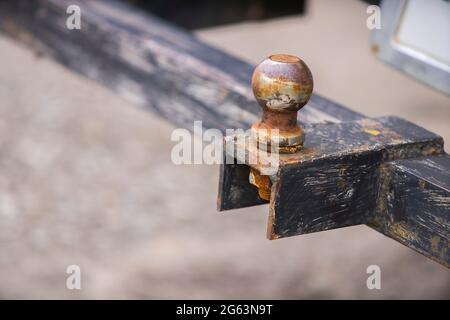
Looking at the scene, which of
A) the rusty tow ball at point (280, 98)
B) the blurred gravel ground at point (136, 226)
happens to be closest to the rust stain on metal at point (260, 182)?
the rusty tow ball at point (280, 98)

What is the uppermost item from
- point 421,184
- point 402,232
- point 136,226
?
point 421,184

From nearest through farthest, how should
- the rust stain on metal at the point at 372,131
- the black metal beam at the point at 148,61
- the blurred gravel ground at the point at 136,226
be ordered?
the rust stain on metal at the point at 372,131
the black metal beam at the point at 148,61
the blurred gravel ground at the point at 136,226

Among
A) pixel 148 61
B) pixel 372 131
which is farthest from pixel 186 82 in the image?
pixel 372 131

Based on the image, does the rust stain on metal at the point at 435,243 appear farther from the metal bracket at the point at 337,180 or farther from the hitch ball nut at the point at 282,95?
the hitch ball nut at the point at 282,95

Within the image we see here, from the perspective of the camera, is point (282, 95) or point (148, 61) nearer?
point (282, 95)

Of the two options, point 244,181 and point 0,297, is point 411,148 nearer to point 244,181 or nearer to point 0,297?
point 244,181

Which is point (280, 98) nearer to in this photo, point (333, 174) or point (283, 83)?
point (283, 83)

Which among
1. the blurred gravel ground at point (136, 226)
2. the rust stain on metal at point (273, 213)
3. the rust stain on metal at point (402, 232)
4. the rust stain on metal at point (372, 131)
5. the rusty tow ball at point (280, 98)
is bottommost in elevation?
the blurred gravel ground at point (136, 226)
